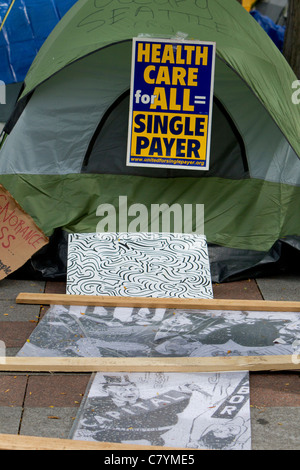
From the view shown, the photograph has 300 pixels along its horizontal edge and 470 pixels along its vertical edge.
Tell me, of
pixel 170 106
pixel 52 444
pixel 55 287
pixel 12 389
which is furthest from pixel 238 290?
pixel 52 444

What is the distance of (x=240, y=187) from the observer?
18.0 ft

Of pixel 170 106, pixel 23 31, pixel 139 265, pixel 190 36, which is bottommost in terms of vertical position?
pixel 139 265

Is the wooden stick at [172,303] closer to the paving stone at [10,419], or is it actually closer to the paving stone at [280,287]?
the paving stone at [280,287]

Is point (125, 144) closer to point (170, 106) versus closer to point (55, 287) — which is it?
point (170, 106)

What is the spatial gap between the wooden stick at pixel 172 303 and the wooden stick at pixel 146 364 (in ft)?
2.68

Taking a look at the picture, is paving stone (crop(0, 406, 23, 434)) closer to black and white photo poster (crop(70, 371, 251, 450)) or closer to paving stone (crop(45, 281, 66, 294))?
black and white photo poster (crop(70, 371, 251, 450))

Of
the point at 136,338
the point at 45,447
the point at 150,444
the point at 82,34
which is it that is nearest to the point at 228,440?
the point at 150,444

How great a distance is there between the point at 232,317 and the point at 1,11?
17.1 ft

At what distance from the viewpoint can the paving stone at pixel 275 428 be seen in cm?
304

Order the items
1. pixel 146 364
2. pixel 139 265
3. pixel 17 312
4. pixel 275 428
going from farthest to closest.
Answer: pixel 139 265 < pixel 17 312 < pixel 146 364 < pixel 275 428

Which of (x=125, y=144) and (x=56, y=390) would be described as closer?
(x=56, y=390)

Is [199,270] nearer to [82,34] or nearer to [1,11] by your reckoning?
[82,34]

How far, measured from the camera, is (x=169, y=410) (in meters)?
3.29

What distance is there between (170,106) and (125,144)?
0.54 meters
